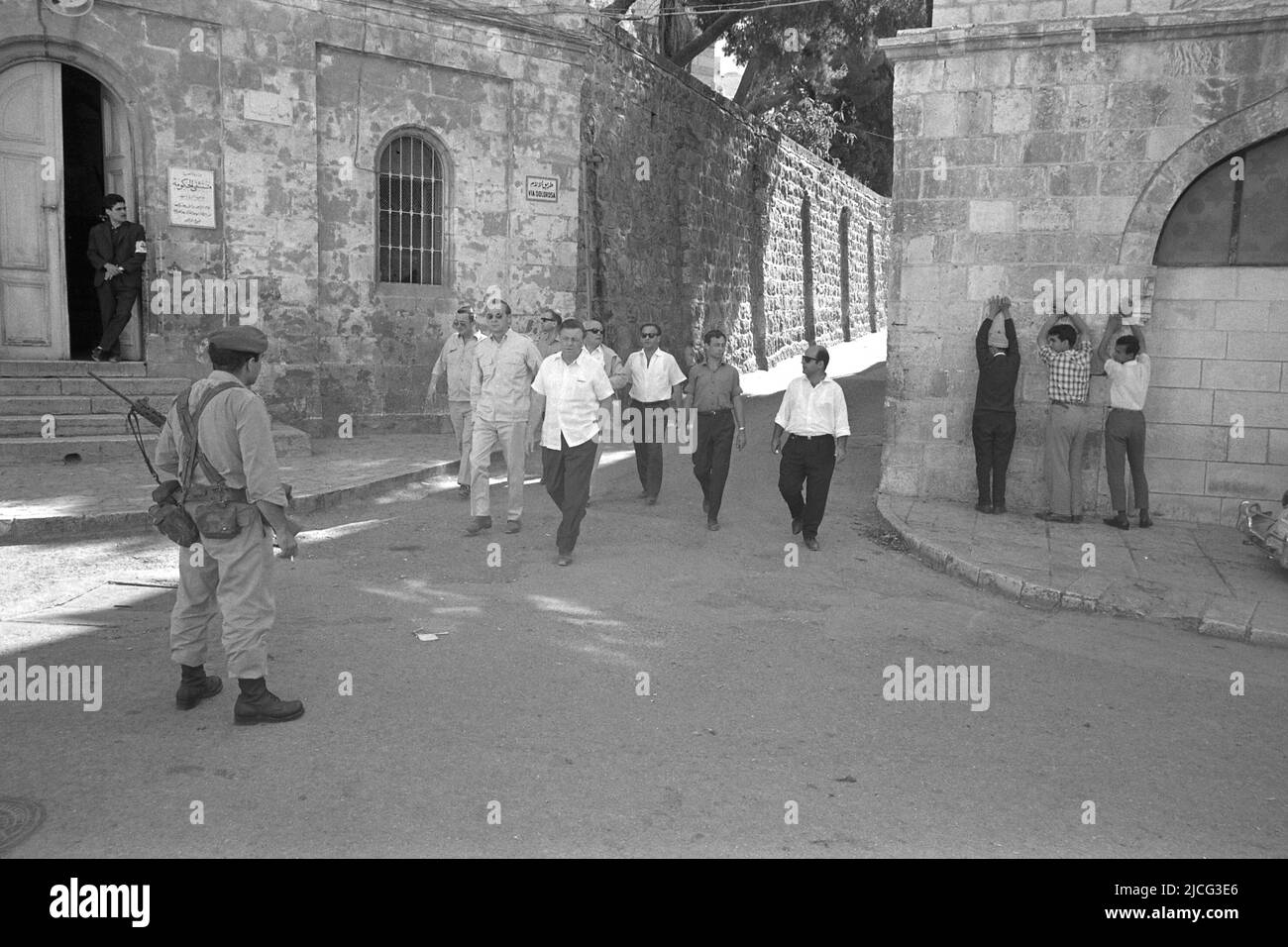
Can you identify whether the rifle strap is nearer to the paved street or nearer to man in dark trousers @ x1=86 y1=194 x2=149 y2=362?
the paved street

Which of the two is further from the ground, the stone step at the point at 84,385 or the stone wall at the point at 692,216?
the stone wall at the point at 692,216

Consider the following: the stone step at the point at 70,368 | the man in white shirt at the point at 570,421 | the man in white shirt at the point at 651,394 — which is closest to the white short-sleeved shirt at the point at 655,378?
the man in white shirt at the point at 651,394

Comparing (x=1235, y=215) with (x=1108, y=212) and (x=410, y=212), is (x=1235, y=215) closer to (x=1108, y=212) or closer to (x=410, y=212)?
(x=1108, y=212)

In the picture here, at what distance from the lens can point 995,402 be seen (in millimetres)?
9797

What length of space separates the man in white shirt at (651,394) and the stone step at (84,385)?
500 cm

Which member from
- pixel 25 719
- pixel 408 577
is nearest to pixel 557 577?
pixel 408 577

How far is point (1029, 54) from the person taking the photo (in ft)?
32.4

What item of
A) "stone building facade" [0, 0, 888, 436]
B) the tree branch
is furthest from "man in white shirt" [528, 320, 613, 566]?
the tree branch

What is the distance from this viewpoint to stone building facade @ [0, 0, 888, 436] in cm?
1145

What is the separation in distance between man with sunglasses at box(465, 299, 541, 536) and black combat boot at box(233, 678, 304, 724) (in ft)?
13.4

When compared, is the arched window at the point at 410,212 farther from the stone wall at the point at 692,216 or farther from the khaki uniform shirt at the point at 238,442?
the khaki uniform shirt at the point at 238,442

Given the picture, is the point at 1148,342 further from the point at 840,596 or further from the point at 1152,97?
the point at 840,596

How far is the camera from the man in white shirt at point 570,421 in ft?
26.1

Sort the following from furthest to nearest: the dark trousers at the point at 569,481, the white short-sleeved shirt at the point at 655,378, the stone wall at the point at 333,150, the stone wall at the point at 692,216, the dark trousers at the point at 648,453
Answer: the stone wall at the point at 692,216, the stone wall at the point at 333,150, the white short-sleeved shirt at the point at 655,378, the dark trousers at the point at 648,453, the dark trousers at the point at 569,481
